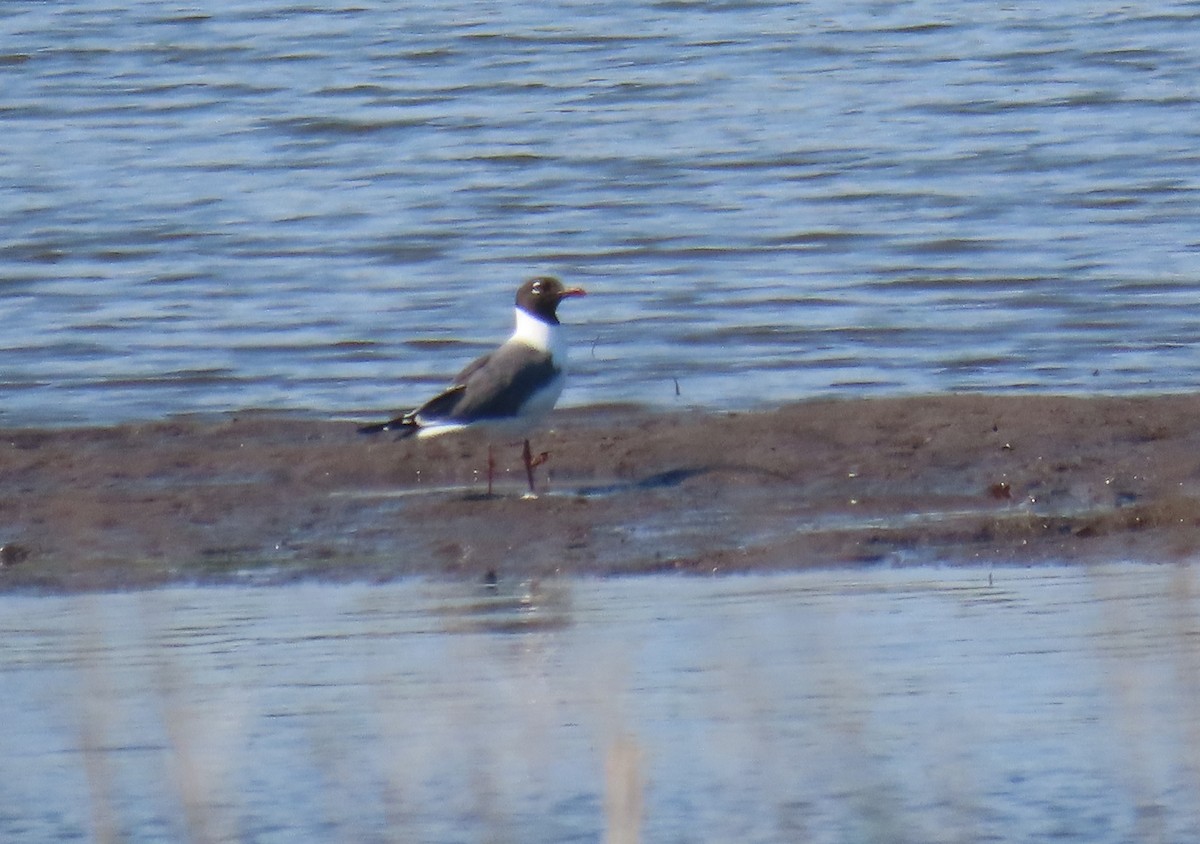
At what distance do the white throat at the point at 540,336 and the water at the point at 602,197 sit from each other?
1.23m

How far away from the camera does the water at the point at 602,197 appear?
1115cm

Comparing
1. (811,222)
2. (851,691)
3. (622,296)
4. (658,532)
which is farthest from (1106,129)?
(851,691)

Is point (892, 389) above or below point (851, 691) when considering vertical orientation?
below

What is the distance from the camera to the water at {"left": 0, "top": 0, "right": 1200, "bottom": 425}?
36.6 ft

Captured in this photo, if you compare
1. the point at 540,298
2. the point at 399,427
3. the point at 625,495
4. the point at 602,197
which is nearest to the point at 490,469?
the point at 399,427

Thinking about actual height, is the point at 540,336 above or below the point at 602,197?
above

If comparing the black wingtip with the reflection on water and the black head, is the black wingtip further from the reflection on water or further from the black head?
the reflection on water

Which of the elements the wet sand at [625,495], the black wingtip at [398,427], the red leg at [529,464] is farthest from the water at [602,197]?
Result: the red leg at [529,464]

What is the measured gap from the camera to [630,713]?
17.5ft

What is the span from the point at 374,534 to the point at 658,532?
3.02ft

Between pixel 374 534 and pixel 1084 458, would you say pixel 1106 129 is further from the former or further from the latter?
pixel 374 534

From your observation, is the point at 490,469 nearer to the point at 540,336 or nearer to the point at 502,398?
the point at 502,398

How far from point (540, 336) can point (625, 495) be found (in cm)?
96

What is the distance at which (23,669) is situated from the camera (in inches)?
239
